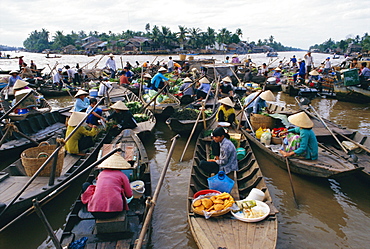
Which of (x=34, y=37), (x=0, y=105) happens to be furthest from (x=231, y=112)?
(x=34, y=37)

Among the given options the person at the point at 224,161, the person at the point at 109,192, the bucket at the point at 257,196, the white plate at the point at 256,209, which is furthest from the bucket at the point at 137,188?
the bucket at the point at 257,196

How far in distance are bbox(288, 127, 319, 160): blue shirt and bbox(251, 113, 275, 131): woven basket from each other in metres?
2.11

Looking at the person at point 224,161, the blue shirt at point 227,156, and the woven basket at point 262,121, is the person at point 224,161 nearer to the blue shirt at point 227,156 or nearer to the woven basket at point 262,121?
the blue shirt at point 227,156

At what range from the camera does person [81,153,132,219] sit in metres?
3.48

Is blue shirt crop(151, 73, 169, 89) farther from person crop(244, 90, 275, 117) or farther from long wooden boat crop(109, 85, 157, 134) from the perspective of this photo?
person crop(244, 90, 275, 117)

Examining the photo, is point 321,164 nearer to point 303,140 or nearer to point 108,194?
point 303,140

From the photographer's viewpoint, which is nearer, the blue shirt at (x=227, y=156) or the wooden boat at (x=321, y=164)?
the blue shirt at (x=227, y=156)

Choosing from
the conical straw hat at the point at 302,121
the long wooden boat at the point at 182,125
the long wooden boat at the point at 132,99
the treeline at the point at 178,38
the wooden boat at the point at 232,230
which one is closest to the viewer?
the wooden boat at the point at 232,230

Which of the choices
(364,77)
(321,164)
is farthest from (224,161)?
(364,77)

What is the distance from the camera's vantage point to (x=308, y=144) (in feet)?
19.2

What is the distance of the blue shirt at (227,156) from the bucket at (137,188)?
1626 mm

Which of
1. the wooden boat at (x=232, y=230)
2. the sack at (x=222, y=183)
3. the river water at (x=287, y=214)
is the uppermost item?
the sack at (x=222, y=183)

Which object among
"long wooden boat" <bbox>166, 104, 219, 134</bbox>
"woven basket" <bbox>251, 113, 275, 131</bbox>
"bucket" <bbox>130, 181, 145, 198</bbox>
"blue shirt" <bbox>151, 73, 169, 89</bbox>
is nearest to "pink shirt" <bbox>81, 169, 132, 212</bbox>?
"bucket" <bbox>130, 181, 145, 198</bbox>

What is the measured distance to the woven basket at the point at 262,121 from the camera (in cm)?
787
